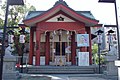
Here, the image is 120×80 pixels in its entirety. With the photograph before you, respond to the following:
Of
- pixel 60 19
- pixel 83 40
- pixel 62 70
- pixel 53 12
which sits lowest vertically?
pixel 62 70

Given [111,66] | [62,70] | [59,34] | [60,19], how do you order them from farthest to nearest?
[59,34] → [60,19] → [62,70] → [111,66]

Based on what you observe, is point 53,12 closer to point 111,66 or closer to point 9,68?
point 9,68

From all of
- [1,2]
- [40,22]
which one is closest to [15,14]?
[1,2]

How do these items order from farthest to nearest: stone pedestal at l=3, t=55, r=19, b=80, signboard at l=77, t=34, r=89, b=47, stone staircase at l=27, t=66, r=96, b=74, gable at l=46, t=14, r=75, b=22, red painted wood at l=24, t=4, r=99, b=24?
gable at l=46, t=14, r=75, b=22 < red painted wood at l=24, t=4, r=99, b=24 < signboard at l=77, t=34, r=89, b=47 < stone staircase at l=27, t=66, r=96, b=74 < stone pedestal at l=3, t=55, r=19, b=80

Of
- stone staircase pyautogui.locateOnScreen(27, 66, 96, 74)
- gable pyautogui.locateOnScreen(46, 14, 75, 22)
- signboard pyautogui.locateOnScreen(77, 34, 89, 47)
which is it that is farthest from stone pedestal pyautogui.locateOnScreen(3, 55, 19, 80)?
gable pyautogui.locateOnScreen(46, 14, 75, 22)

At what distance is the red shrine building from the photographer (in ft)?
45.9

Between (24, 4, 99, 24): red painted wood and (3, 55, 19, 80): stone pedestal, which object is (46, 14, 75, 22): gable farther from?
(3, 55, 19, 80): stone pedestal

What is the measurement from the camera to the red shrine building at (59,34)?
1400 cm

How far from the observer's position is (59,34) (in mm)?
15836

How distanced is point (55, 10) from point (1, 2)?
→ 36.8 feet

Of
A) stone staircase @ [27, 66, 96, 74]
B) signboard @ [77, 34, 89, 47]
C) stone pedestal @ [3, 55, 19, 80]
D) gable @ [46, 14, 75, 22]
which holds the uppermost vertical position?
gable @ [46, 14, 75, 22]

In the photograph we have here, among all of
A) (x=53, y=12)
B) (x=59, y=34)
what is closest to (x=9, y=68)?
(x=53, y=12)

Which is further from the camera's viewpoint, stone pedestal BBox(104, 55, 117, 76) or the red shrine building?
the red shrine building

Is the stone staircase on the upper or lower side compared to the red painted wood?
lower
